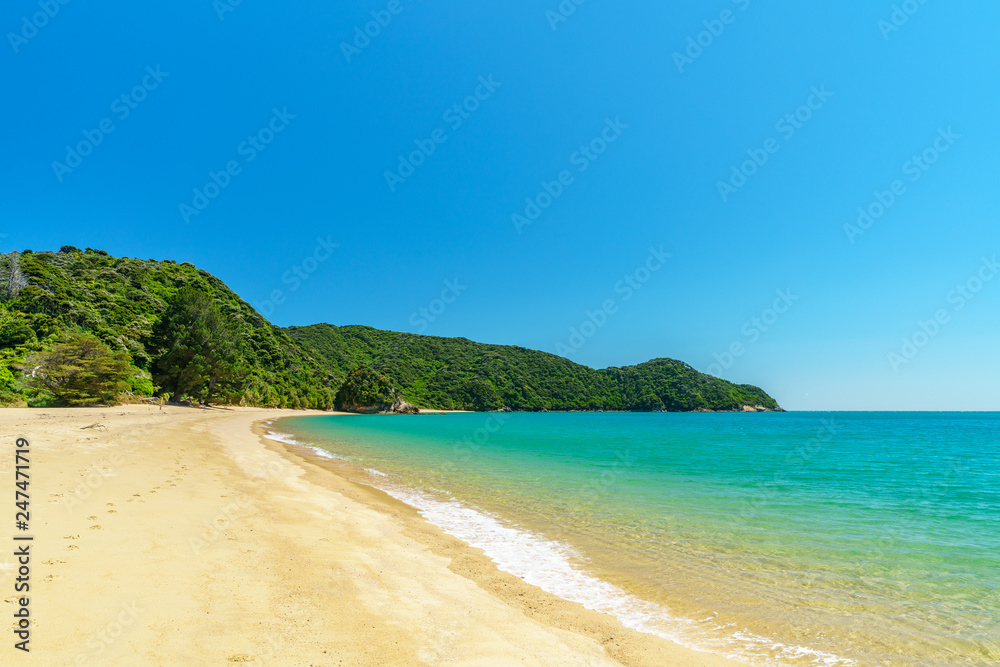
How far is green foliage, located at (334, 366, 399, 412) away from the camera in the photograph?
128125 millimetres

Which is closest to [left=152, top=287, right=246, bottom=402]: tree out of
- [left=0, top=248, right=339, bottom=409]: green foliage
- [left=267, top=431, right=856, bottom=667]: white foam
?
[left=0, top=248, right=339, bottom=409]: green foliage

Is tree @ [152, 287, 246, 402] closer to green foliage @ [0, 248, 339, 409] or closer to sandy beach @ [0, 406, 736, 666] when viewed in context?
green foliage @ [0, 248, 339, 409]

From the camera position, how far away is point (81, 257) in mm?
96750

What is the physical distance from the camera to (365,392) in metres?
129

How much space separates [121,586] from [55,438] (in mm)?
17675

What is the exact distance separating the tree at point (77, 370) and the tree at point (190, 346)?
2167 cm

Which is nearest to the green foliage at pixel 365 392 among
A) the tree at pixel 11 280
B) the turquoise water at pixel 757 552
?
the tree at pixel 11 280

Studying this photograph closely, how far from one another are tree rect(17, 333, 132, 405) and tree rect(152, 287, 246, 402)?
2167 centimetres

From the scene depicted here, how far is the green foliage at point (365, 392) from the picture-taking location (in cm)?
12812

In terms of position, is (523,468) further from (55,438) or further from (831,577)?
(55,438)

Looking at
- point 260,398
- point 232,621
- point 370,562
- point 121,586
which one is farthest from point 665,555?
point 260,398

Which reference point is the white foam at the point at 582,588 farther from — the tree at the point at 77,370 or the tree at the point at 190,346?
the tree at the point at 190,346

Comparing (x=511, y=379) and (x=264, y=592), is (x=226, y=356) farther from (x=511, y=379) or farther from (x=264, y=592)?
(x=511, y=379)

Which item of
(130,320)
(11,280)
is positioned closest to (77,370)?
(11,280)
